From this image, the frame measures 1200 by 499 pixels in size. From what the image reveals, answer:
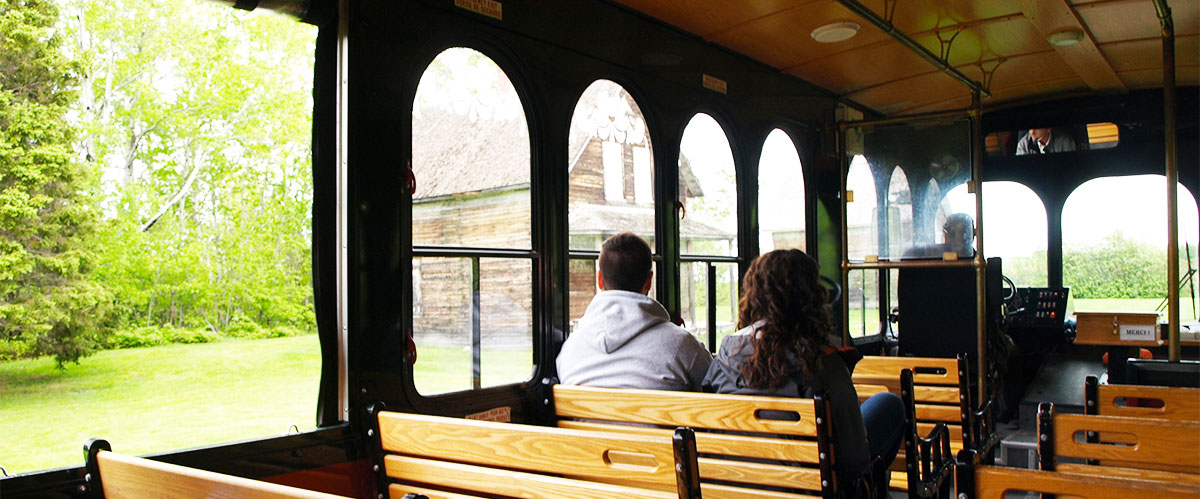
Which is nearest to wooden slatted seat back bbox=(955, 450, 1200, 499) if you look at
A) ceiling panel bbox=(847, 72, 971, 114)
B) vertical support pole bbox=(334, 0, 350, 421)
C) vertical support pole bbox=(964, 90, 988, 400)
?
vertical support pole bbox=(334, 0, 350, 421)

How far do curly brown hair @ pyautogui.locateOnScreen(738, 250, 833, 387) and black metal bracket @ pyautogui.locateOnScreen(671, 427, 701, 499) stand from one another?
39.4 inches

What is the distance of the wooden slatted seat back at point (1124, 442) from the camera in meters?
1.63

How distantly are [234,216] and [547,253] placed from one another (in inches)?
49.9

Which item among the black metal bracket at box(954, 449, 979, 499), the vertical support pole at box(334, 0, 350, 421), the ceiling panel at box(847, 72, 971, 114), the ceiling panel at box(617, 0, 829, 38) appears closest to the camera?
the black metal bracket at box(954, 449, 979, 499)

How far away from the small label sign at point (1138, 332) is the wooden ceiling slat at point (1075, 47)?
5.69 ft

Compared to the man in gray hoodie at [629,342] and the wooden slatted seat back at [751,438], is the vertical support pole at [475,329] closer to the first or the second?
the man in gray hoodie at [629,342]

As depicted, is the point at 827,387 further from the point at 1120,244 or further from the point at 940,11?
the point at 1120,244

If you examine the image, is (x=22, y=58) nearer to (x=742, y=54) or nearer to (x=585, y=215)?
(x=585, y=215)

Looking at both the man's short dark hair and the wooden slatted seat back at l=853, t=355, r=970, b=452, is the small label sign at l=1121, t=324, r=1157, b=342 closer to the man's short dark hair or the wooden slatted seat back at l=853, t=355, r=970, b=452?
the wooden slatted seat back at l=853, t=355, r=970, b=452

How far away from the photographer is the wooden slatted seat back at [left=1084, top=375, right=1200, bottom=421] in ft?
7.13

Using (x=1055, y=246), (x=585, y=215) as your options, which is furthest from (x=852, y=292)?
(x=585, y=215)

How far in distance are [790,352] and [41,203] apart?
6.96 ft

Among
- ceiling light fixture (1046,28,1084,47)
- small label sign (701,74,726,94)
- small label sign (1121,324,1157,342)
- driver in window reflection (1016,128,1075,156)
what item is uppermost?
ceiling light fixture (1046,28,1084,47)

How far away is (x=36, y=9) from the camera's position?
2262mm
